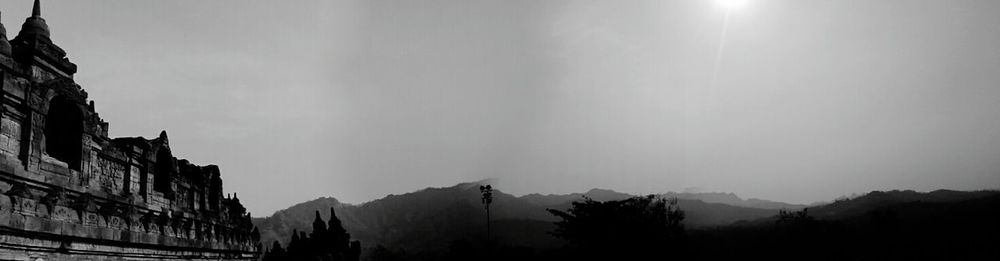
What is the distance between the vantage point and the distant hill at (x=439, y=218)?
408 ft

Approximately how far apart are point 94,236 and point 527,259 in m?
55.2

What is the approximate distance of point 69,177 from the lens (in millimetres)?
13406

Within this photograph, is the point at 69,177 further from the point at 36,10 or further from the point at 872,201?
the point at 872,201

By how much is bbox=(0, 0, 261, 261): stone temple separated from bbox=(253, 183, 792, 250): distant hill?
93440mm

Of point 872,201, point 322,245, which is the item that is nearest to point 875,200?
point 872,201

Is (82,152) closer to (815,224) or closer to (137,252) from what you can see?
(137,252)

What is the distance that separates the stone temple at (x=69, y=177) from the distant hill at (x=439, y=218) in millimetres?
93440

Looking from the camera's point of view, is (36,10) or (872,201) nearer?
(36,10)

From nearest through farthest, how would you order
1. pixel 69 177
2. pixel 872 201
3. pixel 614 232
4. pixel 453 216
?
1. pixel 69 177
2. pixel 614 232
3. pixel 872 201
4. pixel 453 216

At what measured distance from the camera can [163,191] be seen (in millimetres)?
18812

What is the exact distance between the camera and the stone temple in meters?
11.6

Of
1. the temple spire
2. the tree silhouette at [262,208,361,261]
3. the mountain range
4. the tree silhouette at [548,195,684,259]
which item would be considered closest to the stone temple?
the temple spire

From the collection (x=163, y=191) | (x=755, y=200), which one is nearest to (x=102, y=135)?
(x=163, y=191)

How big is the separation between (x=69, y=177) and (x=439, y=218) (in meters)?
128
